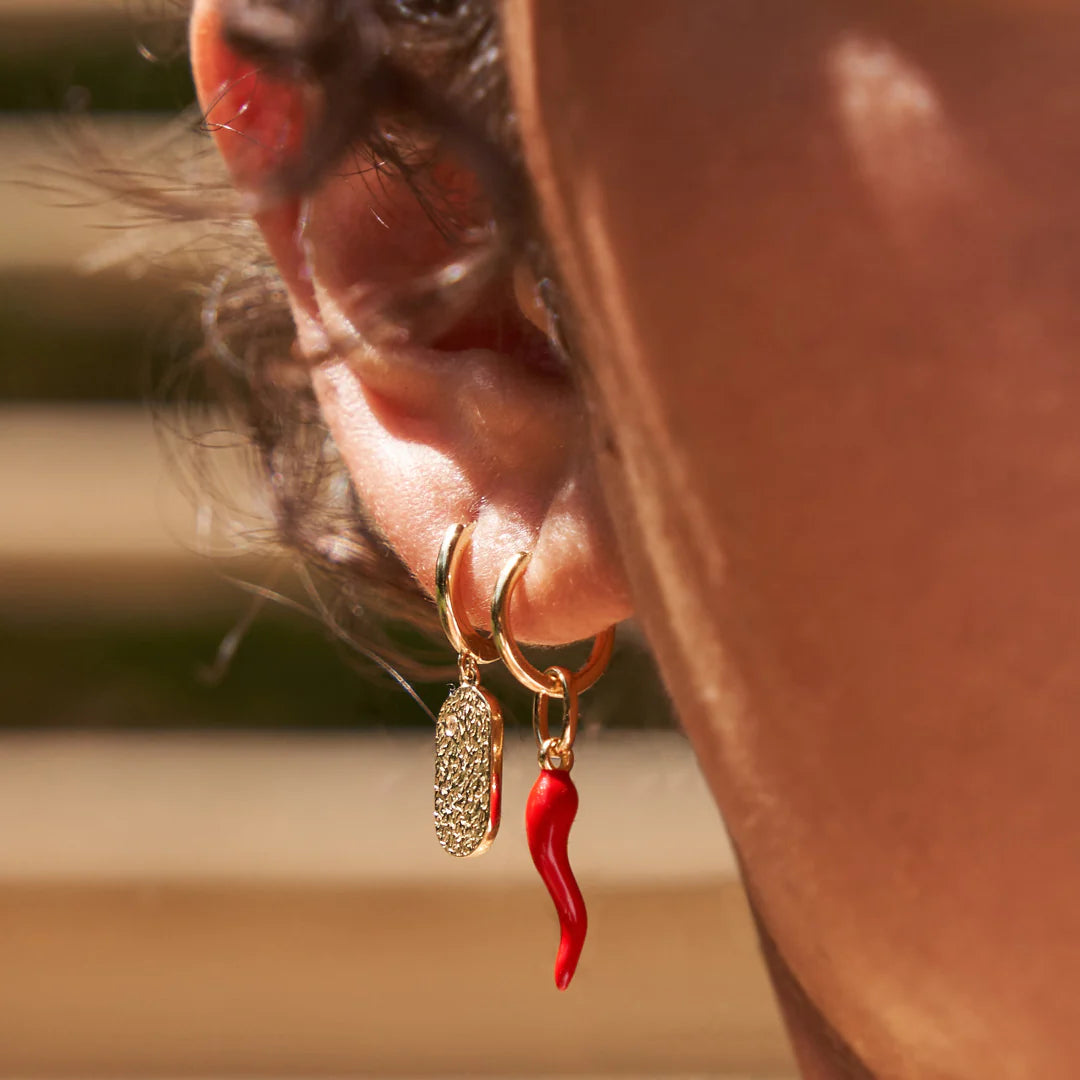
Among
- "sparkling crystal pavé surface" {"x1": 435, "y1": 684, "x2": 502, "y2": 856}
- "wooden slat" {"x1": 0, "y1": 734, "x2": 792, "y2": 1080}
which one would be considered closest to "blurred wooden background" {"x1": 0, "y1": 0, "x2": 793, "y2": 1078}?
"wooden slat" {"x1": 0, "y1": 734, "x2": 792, "y2": 1080}

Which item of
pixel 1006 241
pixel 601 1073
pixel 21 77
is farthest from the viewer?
pixel 21 77

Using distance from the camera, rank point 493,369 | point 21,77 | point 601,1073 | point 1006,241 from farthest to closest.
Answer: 1. point 21,77
2. point 601,1073
3. point 493,369
4. point 1006,241

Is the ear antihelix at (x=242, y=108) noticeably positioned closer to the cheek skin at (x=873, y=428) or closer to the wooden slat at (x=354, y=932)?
the cheek skin at (x=873, y=428)

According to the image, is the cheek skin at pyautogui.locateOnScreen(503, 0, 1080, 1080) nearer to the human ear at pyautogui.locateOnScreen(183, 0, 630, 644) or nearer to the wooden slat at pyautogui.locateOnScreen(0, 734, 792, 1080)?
the human ear at pyautogui.locateOnScreen(183, 0, 630, 644)

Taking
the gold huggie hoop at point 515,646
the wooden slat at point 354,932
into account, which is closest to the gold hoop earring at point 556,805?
the gold huggie hoop at point 515,646

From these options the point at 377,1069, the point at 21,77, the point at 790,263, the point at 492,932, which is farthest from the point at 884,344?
the point at 21,77

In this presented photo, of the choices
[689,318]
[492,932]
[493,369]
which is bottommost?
[492,932]

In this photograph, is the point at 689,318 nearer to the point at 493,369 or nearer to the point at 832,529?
the point at 832,529

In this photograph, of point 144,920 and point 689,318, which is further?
point 144,920
